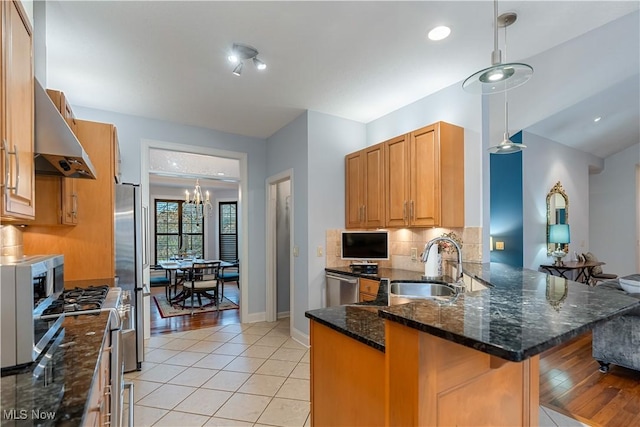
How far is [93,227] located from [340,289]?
8.05 feet

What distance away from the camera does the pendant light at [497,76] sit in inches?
60.4

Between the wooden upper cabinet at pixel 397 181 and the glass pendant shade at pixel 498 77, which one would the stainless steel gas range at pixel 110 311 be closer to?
the glass pendant shade at pixel 498 77

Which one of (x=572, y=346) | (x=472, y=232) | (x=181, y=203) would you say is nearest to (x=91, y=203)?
(x=472, y=232)

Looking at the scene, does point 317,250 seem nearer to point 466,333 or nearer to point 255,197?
point 255,197

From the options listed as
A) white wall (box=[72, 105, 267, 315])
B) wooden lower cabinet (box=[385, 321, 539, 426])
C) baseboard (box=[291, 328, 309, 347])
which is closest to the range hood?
wooden lower cabinet (box=[385, 321, 539, 426])

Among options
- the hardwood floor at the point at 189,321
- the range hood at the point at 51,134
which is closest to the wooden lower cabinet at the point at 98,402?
the range hood at the point at 51,134

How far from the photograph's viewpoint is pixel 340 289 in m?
3.50

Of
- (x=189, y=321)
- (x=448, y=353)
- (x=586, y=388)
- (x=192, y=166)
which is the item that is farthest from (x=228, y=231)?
(x=448, y=353)

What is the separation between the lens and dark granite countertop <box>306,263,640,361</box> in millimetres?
790

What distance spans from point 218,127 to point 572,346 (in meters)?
5.22

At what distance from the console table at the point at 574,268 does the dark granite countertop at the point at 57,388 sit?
20.5 feet

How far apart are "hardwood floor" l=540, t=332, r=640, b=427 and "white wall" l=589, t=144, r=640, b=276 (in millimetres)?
4756

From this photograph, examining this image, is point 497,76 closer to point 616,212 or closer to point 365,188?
point 365,188

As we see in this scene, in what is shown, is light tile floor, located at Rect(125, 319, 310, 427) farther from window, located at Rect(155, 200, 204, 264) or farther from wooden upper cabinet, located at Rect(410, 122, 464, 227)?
window, located at Rect(155, 200, 204, 264)
